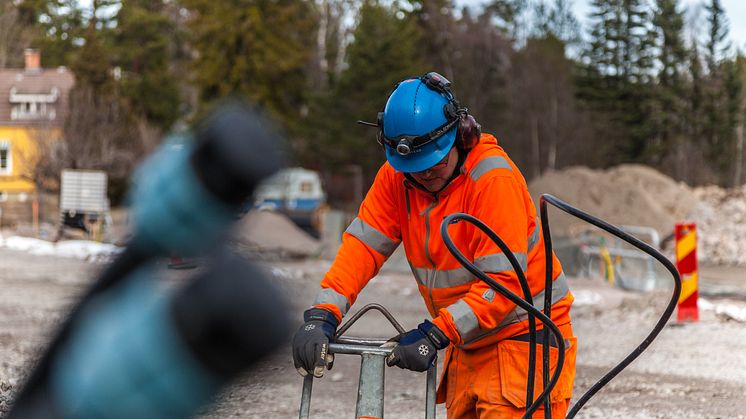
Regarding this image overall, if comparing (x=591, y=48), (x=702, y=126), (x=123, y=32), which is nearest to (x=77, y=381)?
(x=702, y=126)

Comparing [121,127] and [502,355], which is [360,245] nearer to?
[502,355]

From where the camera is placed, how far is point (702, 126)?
41.4m

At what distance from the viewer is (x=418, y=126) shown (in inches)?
134

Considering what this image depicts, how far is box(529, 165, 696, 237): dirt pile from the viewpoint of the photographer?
2545 centimetres

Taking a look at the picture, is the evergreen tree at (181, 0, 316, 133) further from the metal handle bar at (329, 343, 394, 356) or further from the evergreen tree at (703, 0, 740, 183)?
the metal handle bar at (329, 343, 394, 356)

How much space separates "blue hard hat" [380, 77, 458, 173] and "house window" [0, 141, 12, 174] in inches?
1772

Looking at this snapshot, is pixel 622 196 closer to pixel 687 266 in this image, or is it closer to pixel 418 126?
pixel 687 266

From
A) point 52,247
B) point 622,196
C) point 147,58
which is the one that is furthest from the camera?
point 147,58

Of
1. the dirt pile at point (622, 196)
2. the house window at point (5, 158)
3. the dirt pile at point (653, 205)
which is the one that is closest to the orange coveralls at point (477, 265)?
the dirt pile at point (653, 205)

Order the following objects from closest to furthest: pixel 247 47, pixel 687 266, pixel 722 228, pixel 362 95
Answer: pixel 687 266
pixel 722 228
pixel 362 95
pixel 247 47

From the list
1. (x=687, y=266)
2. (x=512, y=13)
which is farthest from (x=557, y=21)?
(x=687, y=266)

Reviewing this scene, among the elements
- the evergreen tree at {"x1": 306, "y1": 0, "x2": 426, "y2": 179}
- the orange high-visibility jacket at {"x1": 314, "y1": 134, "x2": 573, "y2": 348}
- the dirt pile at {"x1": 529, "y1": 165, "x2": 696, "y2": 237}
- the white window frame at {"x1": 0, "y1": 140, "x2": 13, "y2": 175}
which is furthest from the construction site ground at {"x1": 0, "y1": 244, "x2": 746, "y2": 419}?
the white window frame at {"x1": 0, "y1": 140, "x2": 13, "y2": 175}

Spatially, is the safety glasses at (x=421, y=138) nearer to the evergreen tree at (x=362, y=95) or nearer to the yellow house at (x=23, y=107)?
the evergreen tree at (x=362, y=95)

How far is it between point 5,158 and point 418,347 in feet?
152
